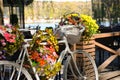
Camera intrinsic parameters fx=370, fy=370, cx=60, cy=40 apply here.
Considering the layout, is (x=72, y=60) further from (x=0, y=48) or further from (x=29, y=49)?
(x=0, y=48)

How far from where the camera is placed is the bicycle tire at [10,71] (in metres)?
3.27

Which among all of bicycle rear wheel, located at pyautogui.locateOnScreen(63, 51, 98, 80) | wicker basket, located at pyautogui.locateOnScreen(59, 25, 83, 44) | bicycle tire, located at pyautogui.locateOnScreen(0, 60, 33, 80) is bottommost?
bicycle rear wheel, located at pyautogui.locateOnScreen(63, 51, 98, 80)

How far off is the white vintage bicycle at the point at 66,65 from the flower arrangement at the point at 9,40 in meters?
0.09

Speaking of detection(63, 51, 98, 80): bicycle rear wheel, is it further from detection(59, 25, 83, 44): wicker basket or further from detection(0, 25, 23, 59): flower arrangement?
detection(0, 25, 23, 59): flower arrangement

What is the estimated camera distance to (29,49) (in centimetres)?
355

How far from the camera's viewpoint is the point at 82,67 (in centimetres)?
501

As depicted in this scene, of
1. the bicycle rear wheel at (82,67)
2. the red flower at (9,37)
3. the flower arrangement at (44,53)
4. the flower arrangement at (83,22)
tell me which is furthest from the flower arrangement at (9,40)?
the flower arrangement at (83,22)

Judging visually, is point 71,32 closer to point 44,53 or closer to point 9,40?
point 44,53

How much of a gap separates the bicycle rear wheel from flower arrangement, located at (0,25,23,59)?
1.08 metres

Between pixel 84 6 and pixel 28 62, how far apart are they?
30.8m

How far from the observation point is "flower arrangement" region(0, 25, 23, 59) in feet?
10.5

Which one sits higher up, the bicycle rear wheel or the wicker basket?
the wicker basket

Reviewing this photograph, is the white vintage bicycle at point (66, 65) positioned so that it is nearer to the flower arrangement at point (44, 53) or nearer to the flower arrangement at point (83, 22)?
the flower arrangement at point (44, 53)

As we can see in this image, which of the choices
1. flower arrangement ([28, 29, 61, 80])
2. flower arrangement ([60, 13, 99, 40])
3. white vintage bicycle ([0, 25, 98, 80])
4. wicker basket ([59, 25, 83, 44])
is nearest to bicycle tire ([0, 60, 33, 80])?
white vintage bicycle ([0, 25, 98, 80])
